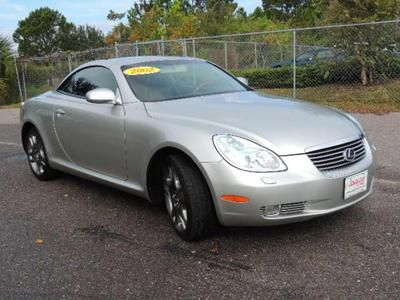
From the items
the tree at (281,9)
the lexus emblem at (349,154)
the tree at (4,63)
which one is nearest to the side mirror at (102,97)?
the lexus emblem at (349,154)

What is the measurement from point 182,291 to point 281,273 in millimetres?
678

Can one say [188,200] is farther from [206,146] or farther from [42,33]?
[42,33]

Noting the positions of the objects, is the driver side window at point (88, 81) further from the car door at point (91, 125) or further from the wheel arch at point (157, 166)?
the wheel arch at point (157, 166)

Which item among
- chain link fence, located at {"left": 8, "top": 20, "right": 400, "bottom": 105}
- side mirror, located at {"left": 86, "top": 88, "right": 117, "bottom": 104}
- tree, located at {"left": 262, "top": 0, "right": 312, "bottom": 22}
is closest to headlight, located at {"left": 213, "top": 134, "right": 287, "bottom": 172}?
side mirror, located at {"left": 86, "top": 88, "right": 117, "bottom": 104}

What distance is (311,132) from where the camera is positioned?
3.92 meters

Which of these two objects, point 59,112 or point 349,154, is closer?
point 349,154

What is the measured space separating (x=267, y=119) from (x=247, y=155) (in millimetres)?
453

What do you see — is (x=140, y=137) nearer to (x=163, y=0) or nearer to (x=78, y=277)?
(x=78, y=277)

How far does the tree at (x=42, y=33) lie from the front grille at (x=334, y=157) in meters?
76.6

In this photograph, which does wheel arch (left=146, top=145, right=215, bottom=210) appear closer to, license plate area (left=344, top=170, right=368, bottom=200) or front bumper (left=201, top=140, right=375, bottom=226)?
front bumper (left=201, top=140, right=375, bottom=226)

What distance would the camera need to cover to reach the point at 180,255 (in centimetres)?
393

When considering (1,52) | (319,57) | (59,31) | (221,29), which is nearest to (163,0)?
(221,29)

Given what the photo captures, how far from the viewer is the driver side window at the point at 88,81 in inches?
203

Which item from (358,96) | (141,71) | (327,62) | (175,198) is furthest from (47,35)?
(175,198)
